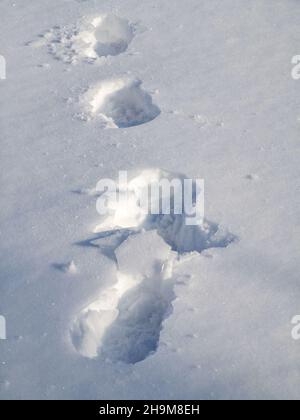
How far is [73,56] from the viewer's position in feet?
10.2

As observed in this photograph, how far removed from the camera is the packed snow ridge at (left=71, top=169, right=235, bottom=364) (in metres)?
1.83

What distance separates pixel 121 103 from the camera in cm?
285

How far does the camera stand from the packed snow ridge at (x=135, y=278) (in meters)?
1.83

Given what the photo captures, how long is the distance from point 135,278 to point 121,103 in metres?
1.28

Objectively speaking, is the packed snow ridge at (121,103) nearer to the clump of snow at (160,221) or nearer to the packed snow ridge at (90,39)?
the packed snow ridge at (90,39)

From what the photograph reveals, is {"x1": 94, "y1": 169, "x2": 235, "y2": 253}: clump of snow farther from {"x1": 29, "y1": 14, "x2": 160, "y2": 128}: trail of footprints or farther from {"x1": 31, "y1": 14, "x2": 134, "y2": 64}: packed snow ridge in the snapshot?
Result: {"x1": 31, "y1": 14, "x2": 134, "y2": 64}: packed snow ridge

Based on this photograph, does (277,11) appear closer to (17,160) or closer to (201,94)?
(201,94)

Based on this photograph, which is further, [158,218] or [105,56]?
[105,56]

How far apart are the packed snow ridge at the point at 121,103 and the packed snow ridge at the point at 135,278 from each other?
60cm

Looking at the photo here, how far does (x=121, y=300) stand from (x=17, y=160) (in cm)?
100

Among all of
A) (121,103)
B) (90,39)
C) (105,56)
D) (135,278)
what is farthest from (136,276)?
(90,39)

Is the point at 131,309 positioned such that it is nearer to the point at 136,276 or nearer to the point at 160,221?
the point at 136,276

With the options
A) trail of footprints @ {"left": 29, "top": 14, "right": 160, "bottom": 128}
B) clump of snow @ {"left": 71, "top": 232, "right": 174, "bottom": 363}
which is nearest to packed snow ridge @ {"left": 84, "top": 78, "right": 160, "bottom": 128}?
trail of footprints @ {"left": 29, "top": 14, "right": 160, "bottom": 128}
